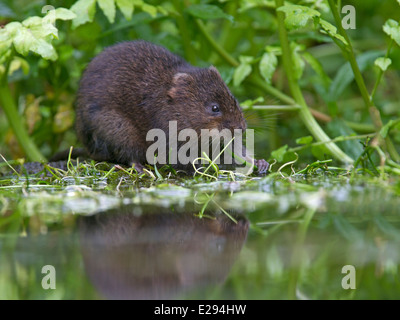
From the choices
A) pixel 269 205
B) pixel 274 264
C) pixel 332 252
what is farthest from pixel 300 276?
pixel 269 205

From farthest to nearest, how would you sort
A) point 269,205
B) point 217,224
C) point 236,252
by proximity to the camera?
point 269,205 < point 217,224 < point 236,252

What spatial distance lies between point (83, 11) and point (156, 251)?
284cm

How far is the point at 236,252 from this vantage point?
2.43 meters

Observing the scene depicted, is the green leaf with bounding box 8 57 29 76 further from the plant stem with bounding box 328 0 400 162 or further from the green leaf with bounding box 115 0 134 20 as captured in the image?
the plant stem with bounding box 328 0 400 162

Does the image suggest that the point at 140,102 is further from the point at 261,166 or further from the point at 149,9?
the point at 261,166

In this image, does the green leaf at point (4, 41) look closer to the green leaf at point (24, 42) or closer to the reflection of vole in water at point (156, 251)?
the green leaf at point (24, 42)

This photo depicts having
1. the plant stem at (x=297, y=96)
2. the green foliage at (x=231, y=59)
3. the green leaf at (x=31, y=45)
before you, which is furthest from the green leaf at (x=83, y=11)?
the plant stem at (x=297, y=96)

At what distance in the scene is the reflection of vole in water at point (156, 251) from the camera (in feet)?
6.93

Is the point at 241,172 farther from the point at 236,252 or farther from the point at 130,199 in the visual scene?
the point at 236,252

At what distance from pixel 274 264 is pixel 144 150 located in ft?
9.31

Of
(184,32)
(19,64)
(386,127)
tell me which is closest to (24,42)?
(19,64)

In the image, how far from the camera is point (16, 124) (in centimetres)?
563

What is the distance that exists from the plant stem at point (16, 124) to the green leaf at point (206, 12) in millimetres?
1967

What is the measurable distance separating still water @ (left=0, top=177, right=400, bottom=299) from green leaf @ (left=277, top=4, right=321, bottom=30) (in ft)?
3.76
